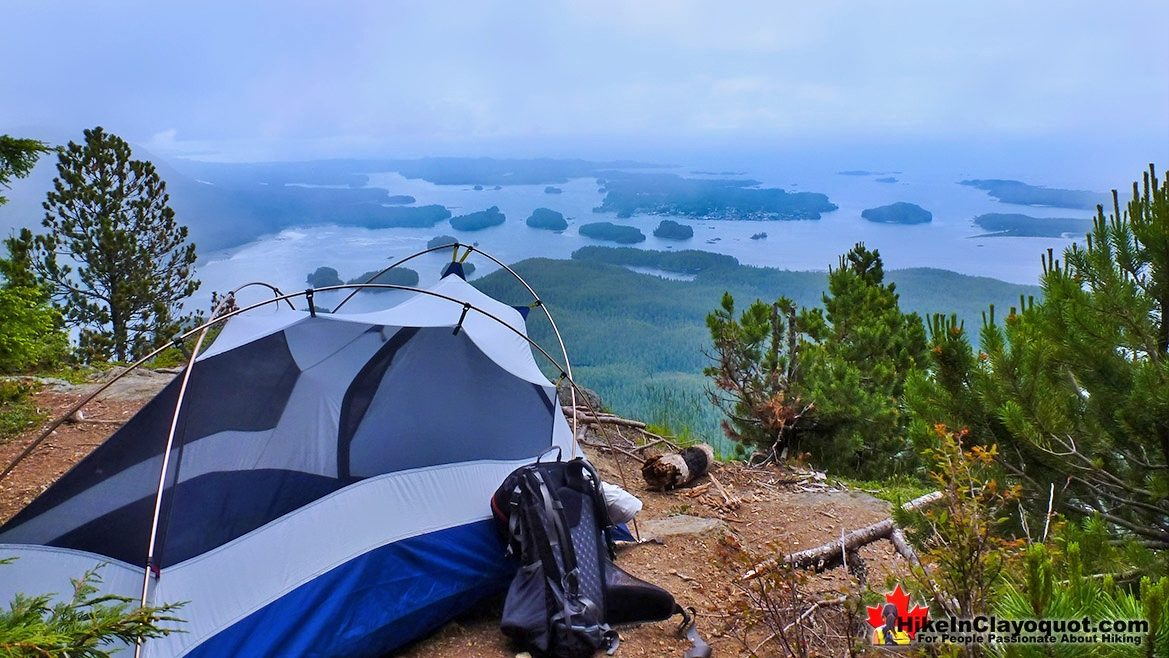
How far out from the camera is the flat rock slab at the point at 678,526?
5.33 metres

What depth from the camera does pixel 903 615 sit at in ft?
7.99

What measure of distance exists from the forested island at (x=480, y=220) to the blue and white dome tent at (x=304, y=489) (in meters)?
13.5

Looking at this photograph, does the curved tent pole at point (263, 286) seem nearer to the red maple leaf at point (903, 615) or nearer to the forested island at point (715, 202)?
the red maple leaf at point (903, 615)

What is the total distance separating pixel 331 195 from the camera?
67.0 ft

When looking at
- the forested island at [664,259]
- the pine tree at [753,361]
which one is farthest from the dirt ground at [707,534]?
the forested island at [664,259]

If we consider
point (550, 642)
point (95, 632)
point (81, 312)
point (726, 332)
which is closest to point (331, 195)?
point (81, 312)

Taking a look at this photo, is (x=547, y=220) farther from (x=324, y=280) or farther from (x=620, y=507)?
(x=620, y=507)

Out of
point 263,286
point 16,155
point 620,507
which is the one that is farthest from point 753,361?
point 16,155

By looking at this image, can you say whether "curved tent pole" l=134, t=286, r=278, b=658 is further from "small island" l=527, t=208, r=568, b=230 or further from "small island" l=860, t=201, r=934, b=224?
"small island" l=860, t=201, r=934, b=224

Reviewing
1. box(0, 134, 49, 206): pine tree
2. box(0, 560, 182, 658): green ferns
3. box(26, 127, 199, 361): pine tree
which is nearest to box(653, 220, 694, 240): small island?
box(26, 127, 199, 361): pine tree

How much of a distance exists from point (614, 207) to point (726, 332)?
23.2 m

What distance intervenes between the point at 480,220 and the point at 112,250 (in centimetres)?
801

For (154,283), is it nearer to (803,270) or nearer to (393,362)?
(393,362)

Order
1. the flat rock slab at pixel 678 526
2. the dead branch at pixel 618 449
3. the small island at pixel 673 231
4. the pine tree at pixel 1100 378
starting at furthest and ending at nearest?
the small island at pixel 673 231 < the dead branch at pixel 618 449 < the flat rock slab at pixel 678 526 < the pine tree at pixel 1100 378
